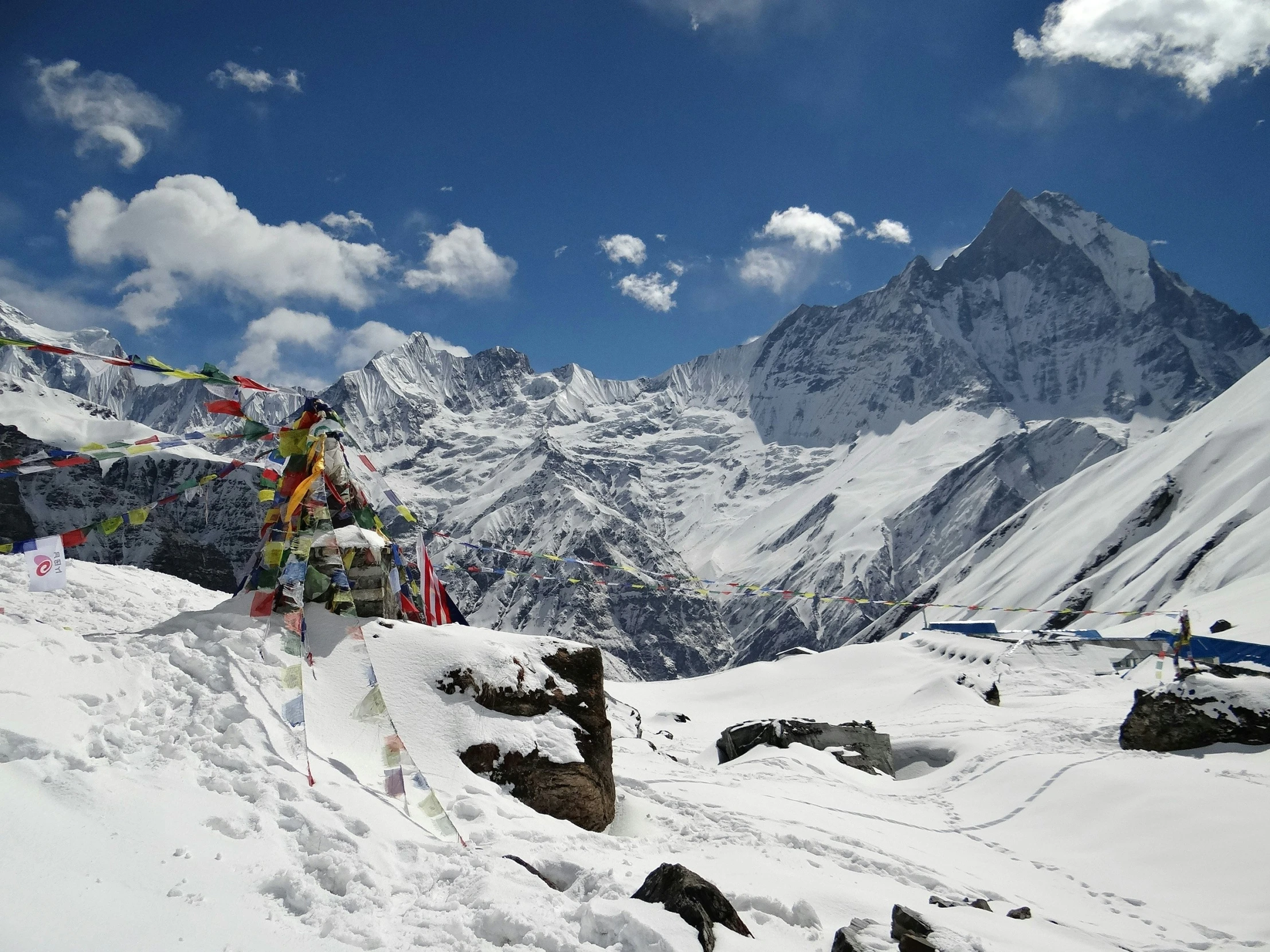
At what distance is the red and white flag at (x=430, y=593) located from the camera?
49.8 ft

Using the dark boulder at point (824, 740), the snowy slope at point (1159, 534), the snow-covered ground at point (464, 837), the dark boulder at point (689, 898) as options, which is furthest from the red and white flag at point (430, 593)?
the snowy slope at point (1159, 534)

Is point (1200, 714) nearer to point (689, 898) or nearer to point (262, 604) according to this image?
point (689, 898)

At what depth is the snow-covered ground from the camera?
17.1 feet

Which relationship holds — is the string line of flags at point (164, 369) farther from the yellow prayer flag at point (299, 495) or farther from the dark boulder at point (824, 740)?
the dark boulder at point (824, 740)

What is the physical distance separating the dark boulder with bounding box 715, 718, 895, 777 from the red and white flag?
32.3 ft

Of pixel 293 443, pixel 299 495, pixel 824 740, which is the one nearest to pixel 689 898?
pixel 299 495

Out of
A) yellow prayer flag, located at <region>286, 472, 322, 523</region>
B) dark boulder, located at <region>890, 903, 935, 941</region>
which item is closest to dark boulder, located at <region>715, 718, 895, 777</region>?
dark boulder, located at <region>890, 903, 935, 941</region>

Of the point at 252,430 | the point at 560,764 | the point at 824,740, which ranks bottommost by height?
the point at 824,740

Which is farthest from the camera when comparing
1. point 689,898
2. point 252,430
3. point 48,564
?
point 252,430

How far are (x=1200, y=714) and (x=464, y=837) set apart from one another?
1559 cm

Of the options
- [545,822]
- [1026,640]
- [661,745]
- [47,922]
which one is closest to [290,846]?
[47,922]

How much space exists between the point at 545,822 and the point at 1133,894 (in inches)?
311

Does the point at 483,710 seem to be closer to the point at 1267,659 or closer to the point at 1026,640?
the point at 1267,659

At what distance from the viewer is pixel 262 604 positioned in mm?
9922
